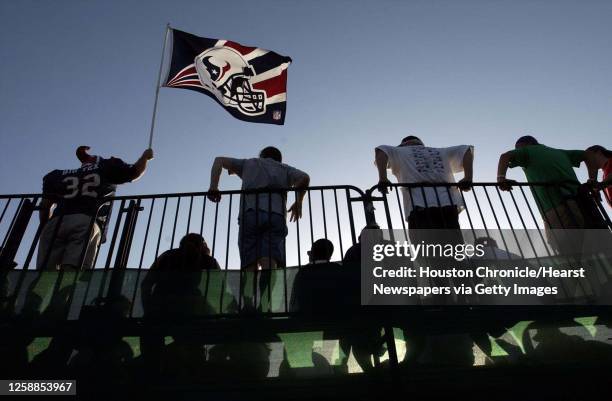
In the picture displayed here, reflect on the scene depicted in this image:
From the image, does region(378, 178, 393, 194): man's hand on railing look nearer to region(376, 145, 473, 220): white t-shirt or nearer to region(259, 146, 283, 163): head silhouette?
region(376, 145, 473, 220): white t-shirt

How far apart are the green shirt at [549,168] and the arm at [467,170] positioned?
72 cm

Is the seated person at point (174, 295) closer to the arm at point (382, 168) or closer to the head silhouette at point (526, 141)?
the arm at point (382, 168)

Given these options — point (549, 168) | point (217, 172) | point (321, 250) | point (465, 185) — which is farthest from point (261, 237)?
point (549, 168)

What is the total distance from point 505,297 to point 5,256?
465cm

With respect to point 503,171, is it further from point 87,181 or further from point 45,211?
point 45,211

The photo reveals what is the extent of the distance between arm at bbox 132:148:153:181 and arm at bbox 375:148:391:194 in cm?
318

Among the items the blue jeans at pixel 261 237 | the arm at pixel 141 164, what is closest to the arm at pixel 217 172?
the blue jeans at pixel 261 237

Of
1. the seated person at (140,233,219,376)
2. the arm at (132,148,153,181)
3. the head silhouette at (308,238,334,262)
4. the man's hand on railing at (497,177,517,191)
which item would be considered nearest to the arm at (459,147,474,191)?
the man's hand on railing at (497,177,517,191)

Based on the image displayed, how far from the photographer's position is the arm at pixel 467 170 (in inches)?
146

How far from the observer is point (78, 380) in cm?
252

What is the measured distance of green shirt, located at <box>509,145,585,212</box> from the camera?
3752 mm

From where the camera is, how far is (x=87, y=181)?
441cm

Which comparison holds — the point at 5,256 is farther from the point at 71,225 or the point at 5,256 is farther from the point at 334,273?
the point at 334,273

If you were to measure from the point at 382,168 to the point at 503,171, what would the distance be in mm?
1498
